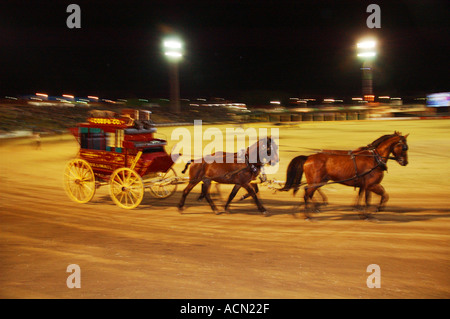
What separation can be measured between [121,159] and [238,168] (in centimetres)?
269

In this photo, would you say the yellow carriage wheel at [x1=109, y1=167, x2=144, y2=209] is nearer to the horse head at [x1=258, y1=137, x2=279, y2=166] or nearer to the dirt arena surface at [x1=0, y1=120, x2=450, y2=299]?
the dirt arena surface at [x1=0, y1=120, x2=450, y2=299]

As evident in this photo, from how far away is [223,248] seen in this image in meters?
6.79

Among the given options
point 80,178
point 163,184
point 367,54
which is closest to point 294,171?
point 163,184

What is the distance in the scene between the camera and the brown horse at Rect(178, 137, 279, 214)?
28.8ft

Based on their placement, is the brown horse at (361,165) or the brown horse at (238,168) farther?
the brown horse at (238,168)

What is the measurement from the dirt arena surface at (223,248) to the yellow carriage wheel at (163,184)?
25 cm

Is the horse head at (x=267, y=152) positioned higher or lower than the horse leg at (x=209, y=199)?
higher

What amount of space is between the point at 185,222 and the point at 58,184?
6287mm

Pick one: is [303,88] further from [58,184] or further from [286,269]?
[286,269]

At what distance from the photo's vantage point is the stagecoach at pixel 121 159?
9.66 metres

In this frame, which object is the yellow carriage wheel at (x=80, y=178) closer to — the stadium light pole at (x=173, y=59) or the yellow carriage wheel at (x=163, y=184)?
the yellow carriage wheel at (x=163, y=184)

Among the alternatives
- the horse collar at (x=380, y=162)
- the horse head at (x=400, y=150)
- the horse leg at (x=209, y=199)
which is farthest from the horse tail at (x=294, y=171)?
the horse head at (x=400, y=150)

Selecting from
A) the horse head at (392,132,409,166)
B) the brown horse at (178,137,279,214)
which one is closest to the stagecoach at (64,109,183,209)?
the brown horse at (178,137,279,214)

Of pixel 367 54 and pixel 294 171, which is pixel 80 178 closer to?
pixel 294 171
